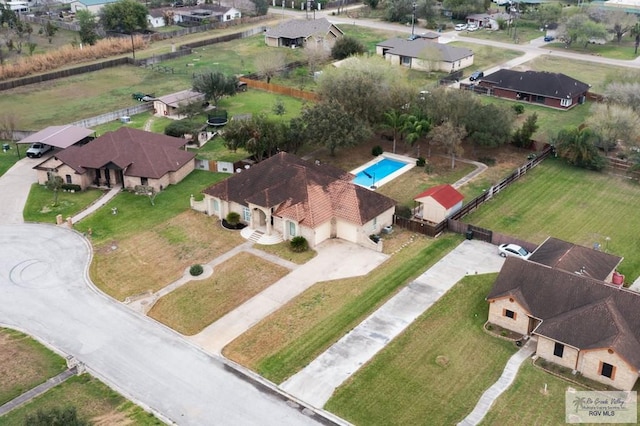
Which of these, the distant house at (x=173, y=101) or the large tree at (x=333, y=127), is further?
the distant house at (x=173, y=101)

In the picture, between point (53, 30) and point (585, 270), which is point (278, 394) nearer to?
point (585, 270)

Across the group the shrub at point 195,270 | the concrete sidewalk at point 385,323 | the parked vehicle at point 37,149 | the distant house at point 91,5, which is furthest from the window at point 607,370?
the distant house at point 91,5

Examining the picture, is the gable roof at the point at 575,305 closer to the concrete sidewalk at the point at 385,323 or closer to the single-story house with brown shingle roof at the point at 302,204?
the concrete sidewalk at the point at 385,323

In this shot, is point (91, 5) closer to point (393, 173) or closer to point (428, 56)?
point (428, 56)

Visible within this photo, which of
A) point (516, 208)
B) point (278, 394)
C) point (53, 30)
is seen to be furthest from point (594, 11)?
point (278, 394)

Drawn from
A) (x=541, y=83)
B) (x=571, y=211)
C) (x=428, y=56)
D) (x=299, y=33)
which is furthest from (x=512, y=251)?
(x=299, y=33)

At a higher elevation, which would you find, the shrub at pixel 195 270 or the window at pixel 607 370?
the shrub at pixel 195 270
